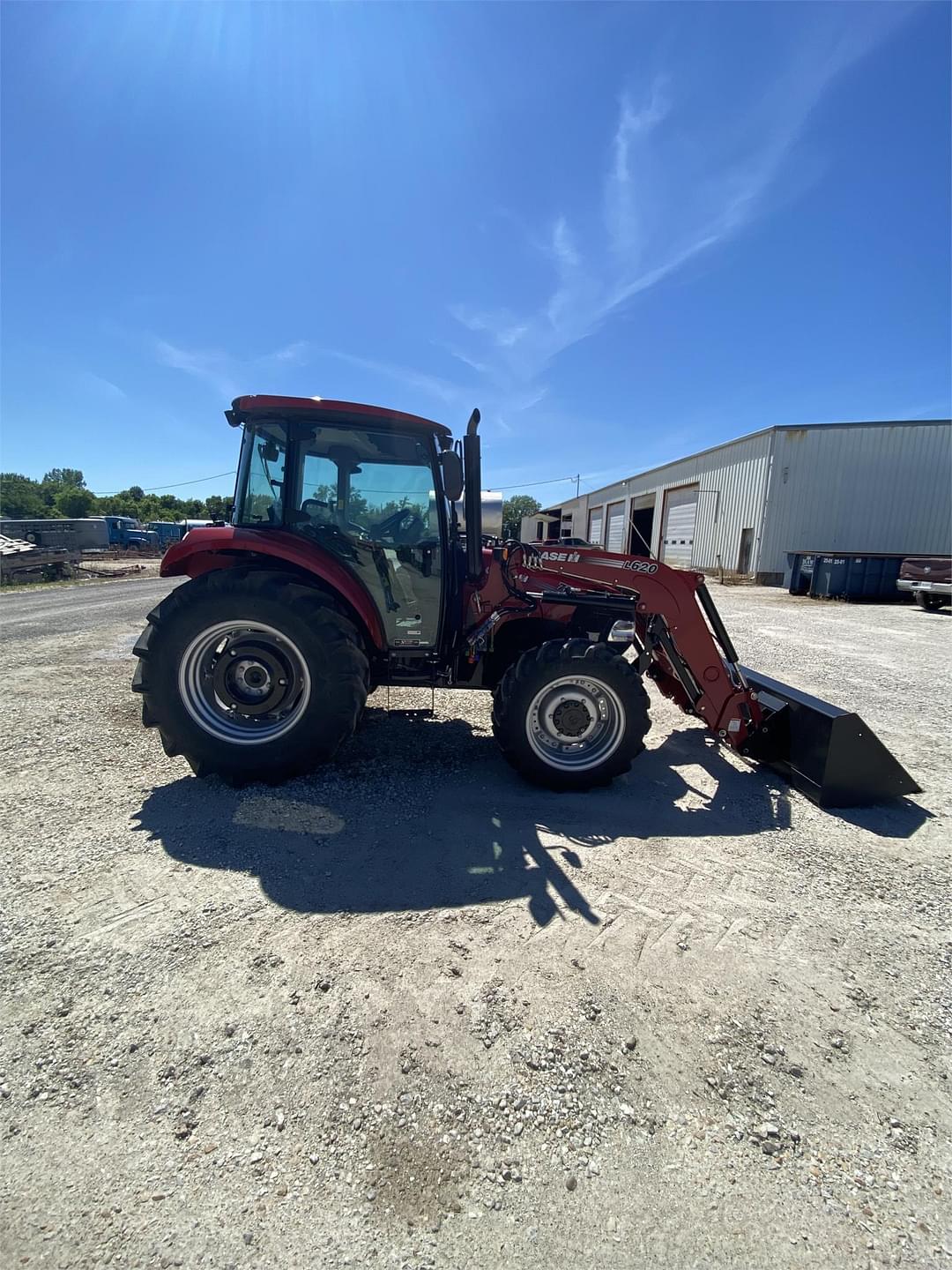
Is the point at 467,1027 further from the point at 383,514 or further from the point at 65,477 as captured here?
the point at 65,477

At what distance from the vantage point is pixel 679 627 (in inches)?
160

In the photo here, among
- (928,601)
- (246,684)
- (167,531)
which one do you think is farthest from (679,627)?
(167,531)

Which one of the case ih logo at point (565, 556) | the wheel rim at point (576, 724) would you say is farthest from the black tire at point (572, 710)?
the case ih logo at point (565, 556)

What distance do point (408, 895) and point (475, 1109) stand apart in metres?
0.99

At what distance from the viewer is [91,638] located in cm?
870

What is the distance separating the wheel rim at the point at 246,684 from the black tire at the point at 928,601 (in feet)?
57.2

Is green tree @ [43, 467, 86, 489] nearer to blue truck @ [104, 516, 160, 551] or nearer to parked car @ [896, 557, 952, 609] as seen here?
blue truck @ [104, 516, 160, 551]

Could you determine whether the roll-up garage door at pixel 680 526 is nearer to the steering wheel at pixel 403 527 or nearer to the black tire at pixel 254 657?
the steering wheel at pixel 403 527

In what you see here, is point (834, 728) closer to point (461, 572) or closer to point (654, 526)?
Answer: point (461, 572)

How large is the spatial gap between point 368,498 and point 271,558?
2.59 feet

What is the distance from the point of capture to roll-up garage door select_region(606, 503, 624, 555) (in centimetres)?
3566

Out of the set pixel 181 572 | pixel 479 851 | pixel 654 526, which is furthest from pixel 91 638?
pixel 654 526

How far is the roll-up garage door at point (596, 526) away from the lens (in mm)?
40125

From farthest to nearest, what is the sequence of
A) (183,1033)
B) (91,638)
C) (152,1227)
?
(91,638), (183,1033), (152,1227)
